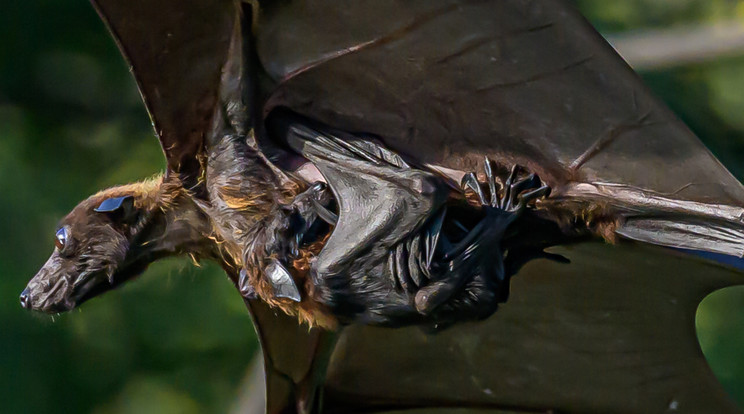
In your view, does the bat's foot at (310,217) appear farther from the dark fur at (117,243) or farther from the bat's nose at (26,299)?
the bat's nose at (26,299)

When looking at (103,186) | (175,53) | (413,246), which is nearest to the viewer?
(413,246)

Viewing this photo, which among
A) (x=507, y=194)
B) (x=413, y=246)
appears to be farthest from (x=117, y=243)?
(x=507, y=194)

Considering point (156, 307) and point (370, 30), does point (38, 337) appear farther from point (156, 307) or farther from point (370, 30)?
point (370, 30)

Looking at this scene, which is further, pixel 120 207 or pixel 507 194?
pixel 120 207

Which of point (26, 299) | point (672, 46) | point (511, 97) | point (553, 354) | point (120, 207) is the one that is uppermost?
point (511, 97)

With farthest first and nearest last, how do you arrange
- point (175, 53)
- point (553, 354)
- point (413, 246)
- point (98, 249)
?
point (553, 354)
point (98, 249)
point (175, 53)
point (413, 246)

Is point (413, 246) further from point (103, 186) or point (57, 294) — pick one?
point (103, 186)
